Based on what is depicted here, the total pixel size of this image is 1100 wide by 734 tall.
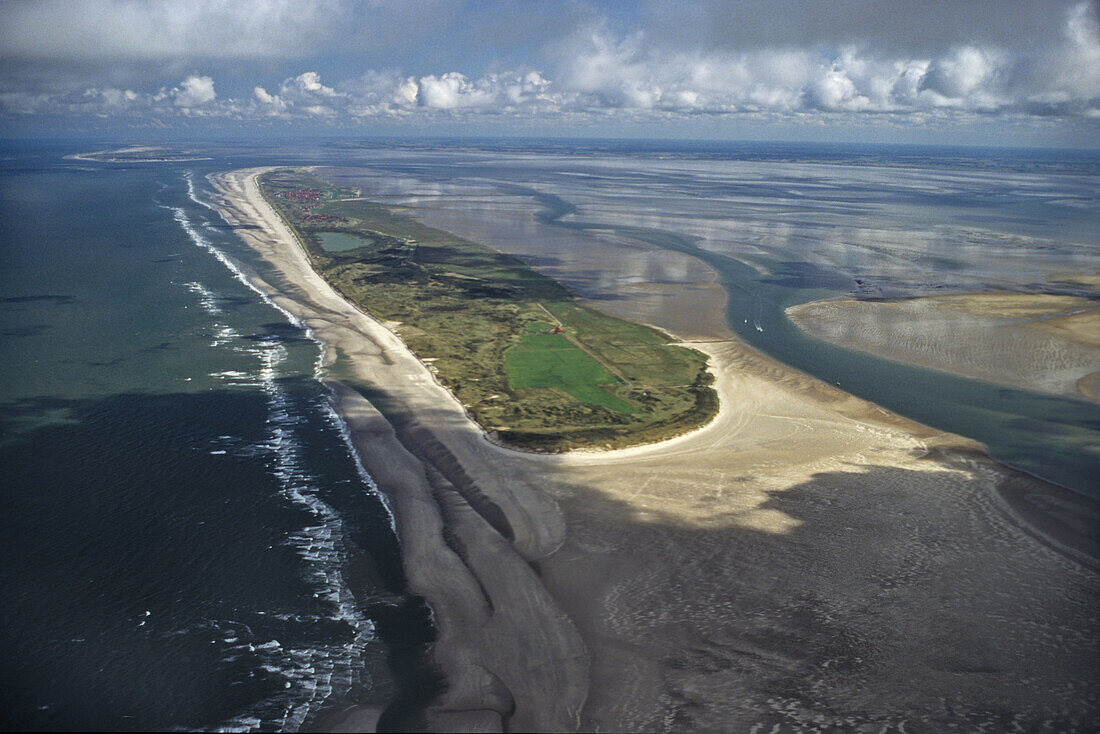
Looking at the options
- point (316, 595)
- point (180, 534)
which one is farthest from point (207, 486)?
point (316, 595)

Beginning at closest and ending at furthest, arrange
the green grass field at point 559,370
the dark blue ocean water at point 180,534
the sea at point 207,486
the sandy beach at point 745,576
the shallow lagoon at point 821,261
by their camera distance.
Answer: the sandy beach at point 745,576 → the dark blue ocean water at point 180,534 → the sea at point 207,486 → the shallow lagoon at point 821,261 → the green grass field at point 559,370

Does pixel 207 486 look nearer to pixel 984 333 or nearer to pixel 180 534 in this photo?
pixel 180 534

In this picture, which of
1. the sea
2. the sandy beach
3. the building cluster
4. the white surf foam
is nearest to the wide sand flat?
the sea

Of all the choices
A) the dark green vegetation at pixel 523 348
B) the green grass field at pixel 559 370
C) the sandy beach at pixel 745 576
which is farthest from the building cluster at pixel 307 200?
the sandy beach at pixel 745 576

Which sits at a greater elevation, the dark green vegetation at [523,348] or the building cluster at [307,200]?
the building cluster at [307,200]

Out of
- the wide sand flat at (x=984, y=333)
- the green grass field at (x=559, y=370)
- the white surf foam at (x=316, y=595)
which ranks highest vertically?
the wide sand flat at (x=984, y=333)

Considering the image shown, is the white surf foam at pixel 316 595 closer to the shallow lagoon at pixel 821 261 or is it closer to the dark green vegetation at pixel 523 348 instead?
the dark green vegetation at pixel 523 348

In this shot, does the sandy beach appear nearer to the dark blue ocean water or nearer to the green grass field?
the dark blue ocean water

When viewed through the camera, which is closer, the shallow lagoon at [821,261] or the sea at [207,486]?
the sea at [207,486]
